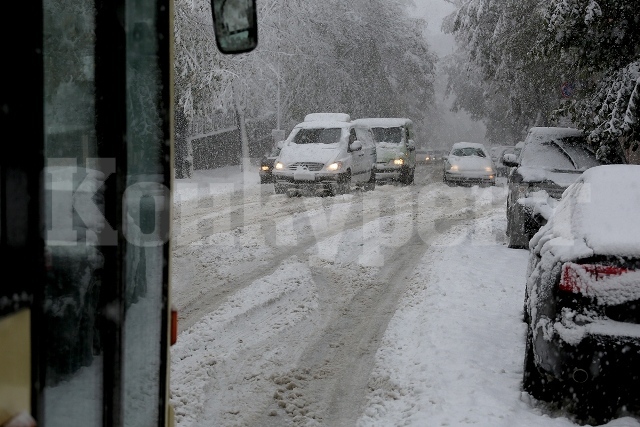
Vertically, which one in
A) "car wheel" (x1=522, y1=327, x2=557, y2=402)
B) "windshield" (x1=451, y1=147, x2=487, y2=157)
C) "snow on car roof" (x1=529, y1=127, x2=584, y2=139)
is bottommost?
"car wheel" (x1=522, y1=327, x2=557, y2=402)

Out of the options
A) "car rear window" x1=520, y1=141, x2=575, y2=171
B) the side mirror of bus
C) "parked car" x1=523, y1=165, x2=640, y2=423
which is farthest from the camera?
"car rear window" x1=520, y1=141, x2=575, y2=171

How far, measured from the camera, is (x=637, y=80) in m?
10.7

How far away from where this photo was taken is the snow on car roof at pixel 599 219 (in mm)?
4227

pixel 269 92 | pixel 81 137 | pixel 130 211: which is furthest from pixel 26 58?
pixel 269 92

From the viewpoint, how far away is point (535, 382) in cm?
484

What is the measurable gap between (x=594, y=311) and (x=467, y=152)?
836 inches

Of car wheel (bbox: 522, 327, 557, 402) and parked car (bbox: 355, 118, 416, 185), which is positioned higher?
parked car (bbox: 355, 118, 416, 185)

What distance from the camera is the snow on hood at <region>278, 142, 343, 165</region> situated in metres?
17.3

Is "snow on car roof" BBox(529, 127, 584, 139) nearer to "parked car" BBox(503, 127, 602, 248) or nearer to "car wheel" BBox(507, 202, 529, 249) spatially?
"parked car" BBox(503, 127, 602, 248)

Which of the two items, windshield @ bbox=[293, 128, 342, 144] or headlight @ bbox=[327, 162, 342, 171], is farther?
windshield @ bbox=[293, 128, 342, 144]

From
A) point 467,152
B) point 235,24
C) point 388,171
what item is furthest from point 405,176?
point 235,24

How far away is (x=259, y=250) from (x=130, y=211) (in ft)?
25.7

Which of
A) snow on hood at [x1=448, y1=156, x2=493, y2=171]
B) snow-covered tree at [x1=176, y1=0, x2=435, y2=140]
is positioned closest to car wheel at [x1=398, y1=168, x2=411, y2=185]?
snow on hood at [x1=448, y1=156, x2=493, y2=171]

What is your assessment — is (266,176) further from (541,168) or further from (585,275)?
(585,275)
